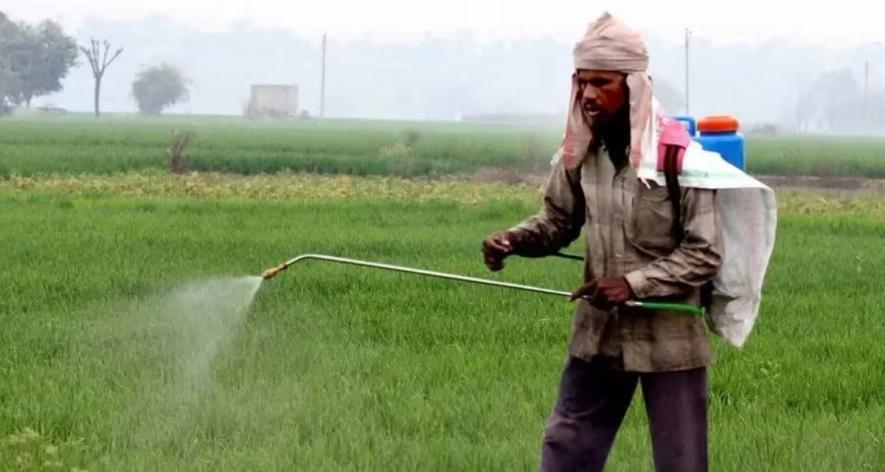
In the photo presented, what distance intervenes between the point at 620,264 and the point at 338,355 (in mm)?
3388

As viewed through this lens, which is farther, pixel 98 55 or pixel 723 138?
pixel 98 55

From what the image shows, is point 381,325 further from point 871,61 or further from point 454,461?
point 871,61

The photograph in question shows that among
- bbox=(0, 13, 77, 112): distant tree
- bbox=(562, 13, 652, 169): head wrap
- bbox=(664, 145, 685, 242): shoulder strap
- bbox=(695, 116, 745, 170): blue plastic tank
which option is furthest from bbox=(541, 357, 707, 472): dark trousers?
bbox=(0, 13, 77, 112): distant tree

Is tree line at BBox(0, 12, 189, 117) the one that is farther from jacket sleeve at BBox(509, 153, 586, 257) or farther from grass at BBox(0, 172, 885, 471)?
jacket sleeve at BBox(509, 153, 586, 257)

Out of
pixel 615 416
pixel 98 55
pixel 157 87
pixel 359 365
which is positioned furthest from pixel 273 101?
pixel 615 416

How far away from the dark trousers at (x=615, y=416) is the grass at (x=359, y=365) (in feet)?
2.93

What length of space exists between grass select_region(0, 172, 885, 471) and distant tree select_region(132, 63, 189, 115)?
113316 mm

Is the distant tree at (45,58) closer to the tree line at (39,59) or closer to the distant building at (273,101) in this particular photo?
the tree line at (39,59)

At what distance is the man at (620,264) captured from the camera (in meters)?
3.60

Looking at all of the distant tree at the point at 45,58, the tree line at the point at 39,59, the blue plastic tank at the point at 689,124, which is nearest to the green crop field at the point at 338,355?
the blue plastic tank at the point at 689,124

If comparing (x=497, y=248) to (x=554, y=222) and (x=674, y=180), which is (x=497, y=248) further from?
(x=674, y=180)

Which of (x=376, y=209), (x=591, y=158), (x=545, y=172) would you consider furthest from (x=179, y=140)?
(x=591, y=158)

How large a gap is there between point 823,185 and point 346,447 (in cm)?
2897

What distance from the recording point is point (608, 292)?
141 inches
